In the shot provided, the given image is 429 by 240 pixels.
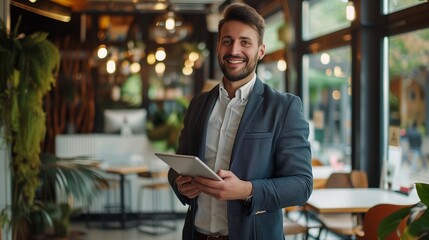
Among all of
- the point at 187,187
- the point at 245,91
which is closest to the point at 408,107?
the point at 245,91

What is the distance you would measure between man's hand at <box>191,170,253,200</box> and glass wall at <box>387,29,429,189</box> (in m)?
3.41

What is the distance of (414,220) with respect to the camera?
2018 mm

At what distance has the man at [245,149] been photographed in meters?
1.99

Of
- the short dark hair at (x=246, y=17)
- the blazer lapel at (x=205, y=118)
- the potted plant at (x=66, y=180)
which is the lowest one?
the potted plant at (x=66, y=180)

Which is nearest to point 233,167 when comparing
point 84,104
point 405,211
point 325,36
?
point 405,211

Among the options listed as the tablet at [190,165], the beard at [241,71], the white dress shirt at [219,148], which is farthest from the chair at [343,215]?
the tablet at [190,165]

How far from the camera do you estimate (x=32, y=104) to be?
4.03 meters

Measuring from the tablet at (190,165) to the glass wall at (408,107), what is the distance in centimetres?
348

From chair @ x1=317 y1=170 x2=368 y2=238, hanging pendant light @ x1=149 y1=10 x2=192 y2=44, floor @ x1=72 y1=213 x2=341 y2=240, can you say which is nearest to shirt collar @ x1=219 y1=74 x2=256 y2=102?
chair @ x1=317 y1=170 x2=368 y2=238

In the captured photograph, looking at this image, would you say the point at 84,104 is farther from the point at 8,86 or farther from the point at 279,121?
the point at 279,121

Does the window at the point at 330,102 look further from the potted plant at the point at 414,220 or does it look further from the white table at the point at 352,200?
the potted plant at the point at 414,220

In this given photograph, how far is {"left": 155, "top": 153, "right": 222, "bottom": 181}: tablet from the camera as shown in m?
1.81

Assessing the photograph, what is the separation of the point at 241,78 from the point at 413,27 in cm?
343

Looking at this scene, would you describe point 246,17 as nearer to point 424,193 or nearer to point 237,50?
point 237,50
